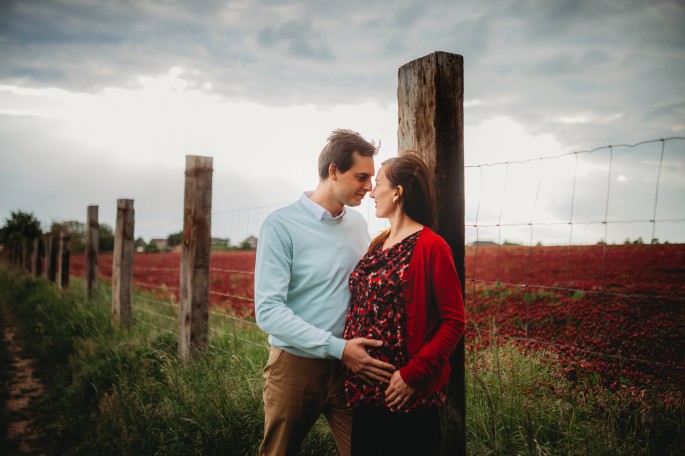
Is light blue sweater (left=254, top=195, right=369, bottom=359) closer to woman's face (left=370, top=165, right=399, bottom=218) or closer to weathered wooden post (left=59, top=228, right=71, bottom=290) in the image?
woman's face (left=370, top=165, right=399, bottom=218)

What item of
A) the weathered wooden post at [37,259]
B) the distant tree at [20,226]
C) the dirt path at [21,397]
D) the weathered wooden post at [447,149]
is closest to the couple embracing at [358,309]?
the weathered wooden post at [447,149]

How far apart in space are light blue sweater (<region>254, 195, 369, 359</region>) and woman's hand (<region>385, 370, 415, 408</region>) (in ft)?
1.21

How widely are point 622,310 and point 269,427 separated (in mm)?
5071

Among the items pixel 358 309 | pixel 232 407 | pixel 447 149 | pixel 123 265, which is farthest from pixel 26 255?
pixel 447 149

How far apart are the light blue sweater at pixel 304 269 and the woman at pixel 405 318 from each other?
133 mm

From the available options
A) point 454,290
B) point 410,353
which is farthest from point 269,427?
point 454,290

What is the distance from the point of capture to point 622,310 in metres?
5.65

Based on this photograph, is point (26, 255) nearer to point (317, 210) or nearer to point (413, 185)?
point (317, 210)

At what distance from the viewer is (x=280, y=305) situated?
6.69 feet

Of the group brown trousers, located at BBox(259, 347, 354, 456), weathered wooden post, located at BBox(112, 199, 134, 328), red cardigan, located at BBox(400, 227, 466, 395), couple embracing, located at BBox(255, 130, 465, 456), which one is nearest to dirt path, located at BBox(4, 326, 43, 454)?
weathered wooden post, located at BBox(112, 199, 134, 328)

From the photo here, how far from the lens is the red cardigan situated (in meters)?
1.75

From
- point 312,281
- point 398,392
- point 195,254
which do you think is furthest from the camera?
point 195,254

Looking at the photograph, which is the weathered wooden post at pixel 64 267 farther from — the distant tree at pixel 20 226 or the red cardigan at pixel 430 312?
the distant tree at pixel 20 226

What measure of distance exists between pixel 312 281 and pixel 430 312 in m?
0.60
